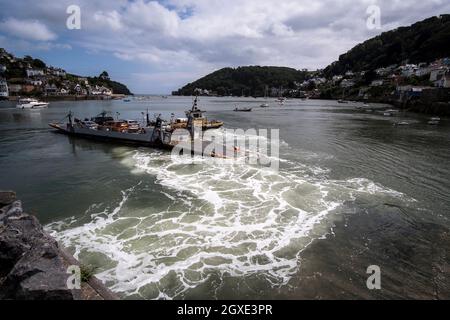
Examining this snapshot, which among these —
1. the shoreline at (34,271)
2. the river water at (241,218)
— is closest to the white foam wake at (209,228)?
the river water at (241,218)

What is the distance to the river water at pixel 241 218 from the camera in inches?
391

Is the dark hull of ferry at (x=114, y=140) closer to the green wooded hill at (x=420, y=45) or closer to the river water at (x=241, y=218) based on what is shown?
the river water at (x=241, y=218)

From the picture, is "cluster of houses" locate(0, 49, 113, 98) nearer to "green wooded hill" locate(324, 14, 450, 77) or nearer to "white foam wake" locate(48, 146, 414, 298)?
"white foam wake" locate(48, 146, 414, 298)

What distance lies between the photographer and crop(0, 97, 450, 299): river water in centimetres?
994

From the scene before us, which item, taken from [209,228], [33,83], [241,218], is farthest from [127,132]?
[33,83]

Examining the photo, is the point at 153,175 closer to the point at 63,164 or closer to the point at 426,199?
the point at 63,164

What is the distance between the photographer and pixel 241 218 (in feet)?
48.9

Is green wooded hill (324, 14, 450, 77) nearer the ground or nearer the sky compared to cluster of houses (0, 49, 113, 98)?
nearer the sky

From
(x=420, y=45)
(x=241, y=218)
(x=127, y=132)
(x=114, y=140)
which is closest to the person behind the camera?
(x=241, y=218)

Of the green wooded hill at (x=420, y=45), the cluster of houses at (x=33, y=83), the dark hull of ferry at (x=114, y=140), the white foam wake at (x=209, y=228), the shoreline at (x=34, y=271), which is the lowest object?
the white foam wake at (x=209, y=228)

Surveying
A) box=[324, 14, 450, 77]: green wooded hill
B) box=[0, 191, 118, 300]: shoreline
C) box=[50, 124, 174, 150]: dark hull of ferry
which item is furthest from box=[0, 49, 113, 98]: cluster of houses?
box=[324, 14, 450, 77]: green wooded hill

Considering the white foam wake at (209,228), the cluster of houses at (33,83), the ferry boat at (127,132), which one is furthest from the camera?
the cluster of houses at (33,83)

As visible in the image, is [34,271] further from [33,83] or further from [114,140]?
[33,83]

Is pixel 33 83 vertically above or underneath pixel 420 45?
underneath
